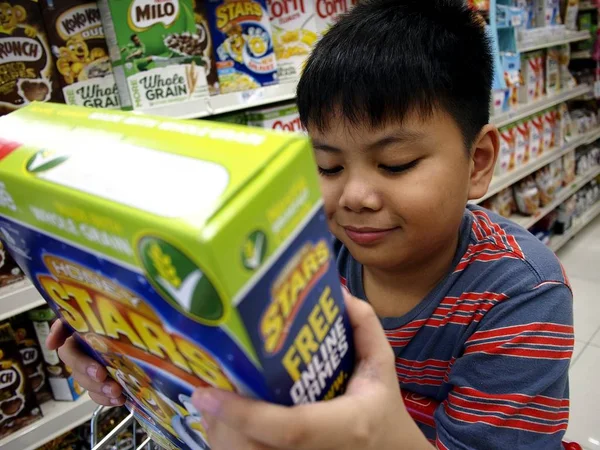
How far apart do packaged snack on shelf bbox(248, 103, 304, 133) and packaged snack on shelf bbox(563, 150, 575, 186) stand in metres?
2.34

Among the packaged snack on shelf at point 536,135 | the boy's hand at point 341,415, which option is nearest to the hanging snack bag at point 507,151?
the packaged snack on shelf at point 536,135

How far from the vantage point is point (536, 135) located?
262cm

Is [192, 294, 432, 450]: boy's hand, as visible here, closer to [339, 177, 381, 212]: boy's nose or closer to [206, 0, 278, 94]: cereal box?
[339, 177, 381, 212]: boy's nose

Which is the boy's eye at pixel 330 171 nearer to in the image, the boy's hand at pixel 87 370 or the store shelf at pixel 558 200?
the boy's hand at pixel 87 370

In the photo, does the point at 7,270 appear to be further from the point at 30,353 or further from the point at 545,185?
the point at 545,185

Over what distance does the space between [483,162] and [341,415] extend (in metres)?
0.59

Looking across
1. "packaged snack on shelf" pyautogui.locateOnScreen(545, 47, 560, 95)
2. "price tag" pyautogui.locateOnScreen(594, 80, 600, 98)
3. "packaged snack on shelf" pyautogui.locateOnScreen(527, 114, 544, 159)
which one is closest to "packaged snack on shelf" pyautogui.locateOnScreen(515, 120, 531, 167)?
"packaged snack on shelf" pyautogui.locateOnScreen(527, 114, 544, 159)

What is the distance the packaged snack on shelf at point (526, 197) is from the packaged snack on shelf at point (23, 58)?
2427 millimetres

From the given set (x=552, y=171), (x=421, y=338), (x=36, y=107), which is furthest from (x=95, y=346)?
(x=552, y=171)

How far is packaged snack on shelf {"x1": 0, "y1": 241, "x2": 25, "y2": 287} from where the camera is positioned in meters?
1.07

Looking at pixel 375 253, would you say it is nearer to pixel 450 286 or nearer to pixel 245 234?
pixel 450 286

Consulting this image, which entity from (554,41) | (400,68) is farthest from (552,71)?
(400,68)

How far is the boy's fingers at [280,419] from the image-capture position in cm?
29

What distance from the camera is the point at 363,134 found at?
63cm
